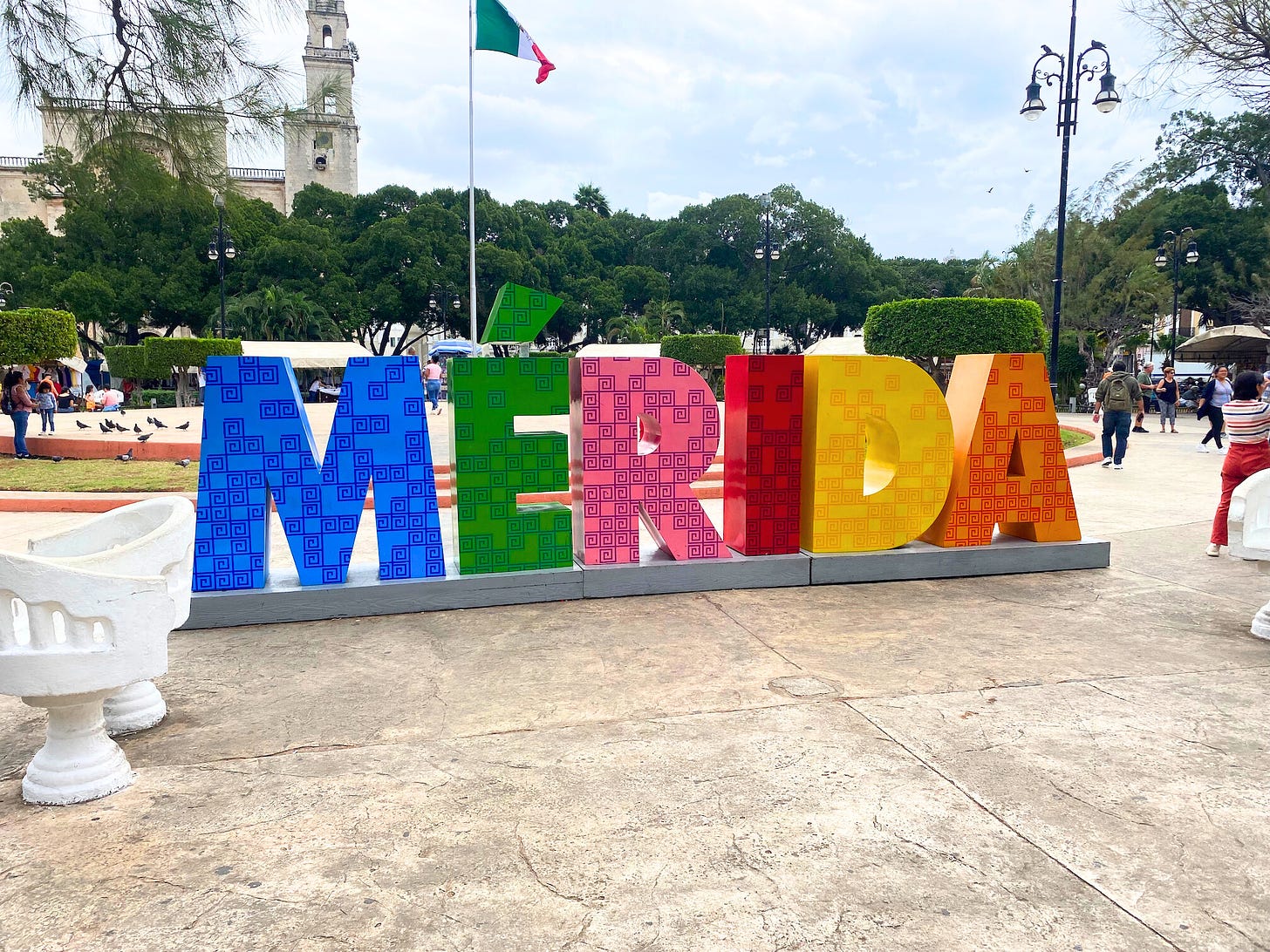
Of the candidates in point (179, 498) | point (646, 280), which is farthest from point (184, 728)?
point (646, 280)

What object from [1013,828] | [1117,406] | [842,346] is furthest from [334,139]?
[1013,828]

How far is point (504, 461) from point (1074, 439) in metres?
16.2

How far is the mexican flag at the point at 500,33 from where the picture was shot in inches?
673

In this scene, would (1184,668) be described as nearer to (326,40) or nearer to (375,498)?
(375,498)

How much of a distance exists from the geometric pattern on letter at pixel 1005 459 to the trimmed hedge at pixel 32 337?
18447 mm

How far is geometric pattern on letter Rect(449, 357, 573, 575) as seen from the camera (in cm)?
565

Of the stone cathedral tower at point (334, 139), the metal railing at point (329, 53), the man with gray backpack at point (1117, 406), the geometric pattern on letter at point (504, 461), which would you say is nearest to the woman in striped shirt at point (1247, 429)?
the geometric pattern on letter at point (504, 461)

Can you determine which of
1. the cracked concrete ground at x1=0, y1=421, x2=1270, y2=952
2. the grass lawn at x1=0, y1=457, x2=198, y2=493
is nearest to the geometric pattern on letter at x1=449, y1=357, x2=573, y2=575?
the cracked concrete ground at x1=0, y1=421, x2=1270, y2=952

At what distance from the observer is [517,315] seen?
5.90m

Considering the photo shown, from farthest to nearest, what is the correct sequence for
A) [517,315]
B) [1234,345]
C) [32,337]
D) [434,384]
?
[1234,345] < [434,384] < [32,337] < [517,315]

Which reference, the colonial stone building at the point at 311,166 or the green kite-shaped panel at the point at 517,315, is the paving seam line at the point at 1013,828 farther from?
the colonial stone building at the point at 311,166

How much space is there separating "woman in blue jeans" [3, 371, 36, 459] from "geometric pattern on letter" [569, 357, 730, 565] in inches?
483

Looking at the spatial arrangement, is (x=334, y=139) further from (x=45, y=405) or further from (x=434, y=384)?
(x=45, y=405)

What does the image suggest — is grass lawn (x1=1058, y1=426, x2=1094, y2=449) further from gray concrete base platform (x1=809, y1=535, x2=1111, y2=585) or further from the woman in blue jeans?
the woman in blue jeans
